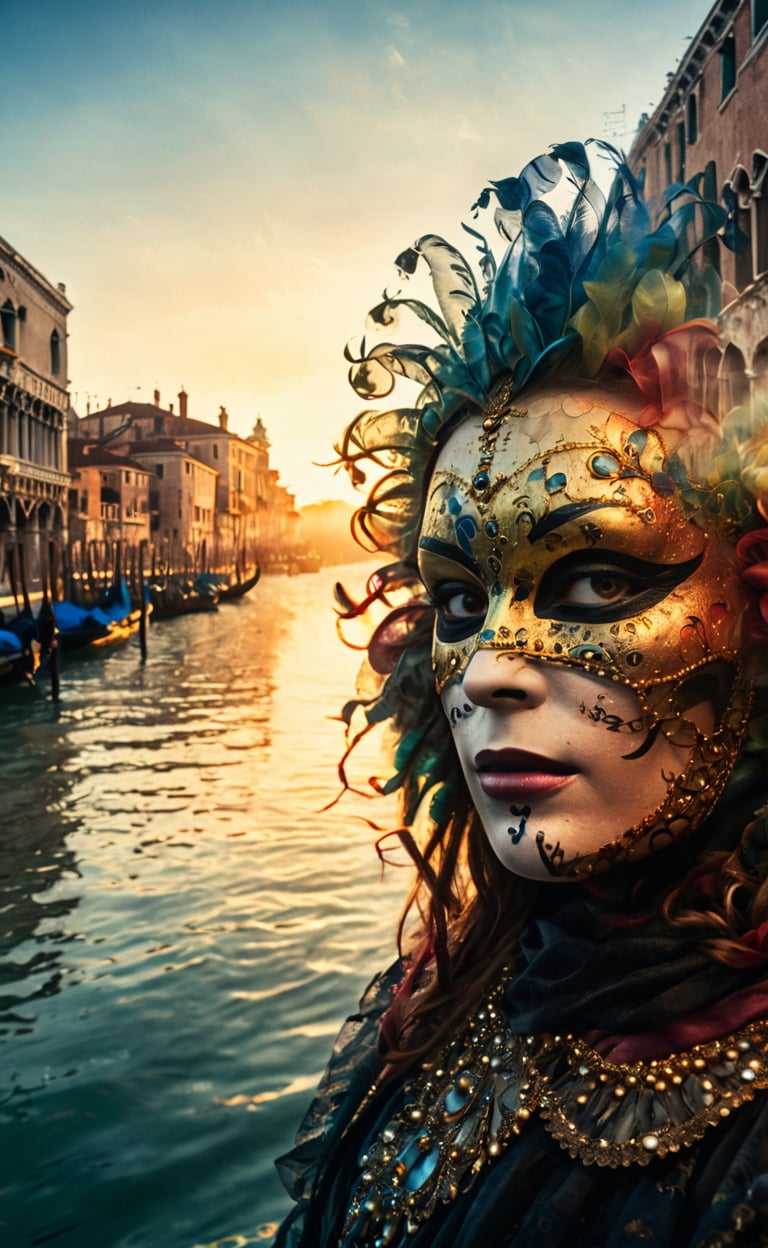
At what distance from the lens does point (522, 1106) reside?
1.30m

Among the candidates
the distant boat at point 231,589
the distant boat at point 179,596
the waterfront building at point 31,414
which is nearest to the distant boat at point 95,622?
the waterfront building at point 31,414

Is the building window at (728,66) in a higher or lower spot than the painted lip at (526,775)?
higher

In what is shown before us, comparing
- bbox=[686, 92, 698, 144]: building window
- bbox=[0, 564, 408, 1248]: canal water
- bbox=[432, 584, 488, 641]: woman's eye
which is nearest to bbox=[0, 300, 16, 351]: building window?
bbox=[0, 564, 408, 1248]: canal water

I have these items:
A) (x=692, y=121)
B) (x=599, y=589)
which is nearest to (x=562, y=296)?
(x=599, y=589)

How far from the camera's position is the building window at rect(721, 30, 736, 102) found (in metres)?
11.0

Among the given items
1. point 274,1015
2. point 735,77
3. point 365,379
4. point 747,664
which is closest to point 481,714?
point 747,664

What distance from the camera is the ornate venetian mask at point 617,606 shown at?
131 cm

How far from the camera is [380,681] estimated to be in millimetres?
1964

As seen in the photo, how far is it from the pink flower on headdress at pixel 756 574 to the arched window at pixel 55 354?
118 feet

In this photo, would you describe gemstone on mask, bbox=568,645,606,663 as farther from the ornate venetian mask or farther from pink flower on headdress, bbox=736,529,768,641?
pink flower on headdress, bbox=736,529,768,641

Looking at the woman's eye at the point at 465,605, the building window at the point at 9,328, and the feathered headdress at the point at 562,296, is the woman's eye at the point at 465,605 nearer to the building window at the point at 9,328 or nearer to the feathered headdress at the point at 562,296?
the feathered headdress at the point at 562,296

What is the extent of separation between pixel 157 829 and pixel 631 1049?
7.19 metres

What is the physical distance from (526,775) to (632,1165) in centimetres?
47

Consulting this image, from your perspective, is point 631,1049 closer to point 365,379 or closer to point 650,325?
point 650,325
